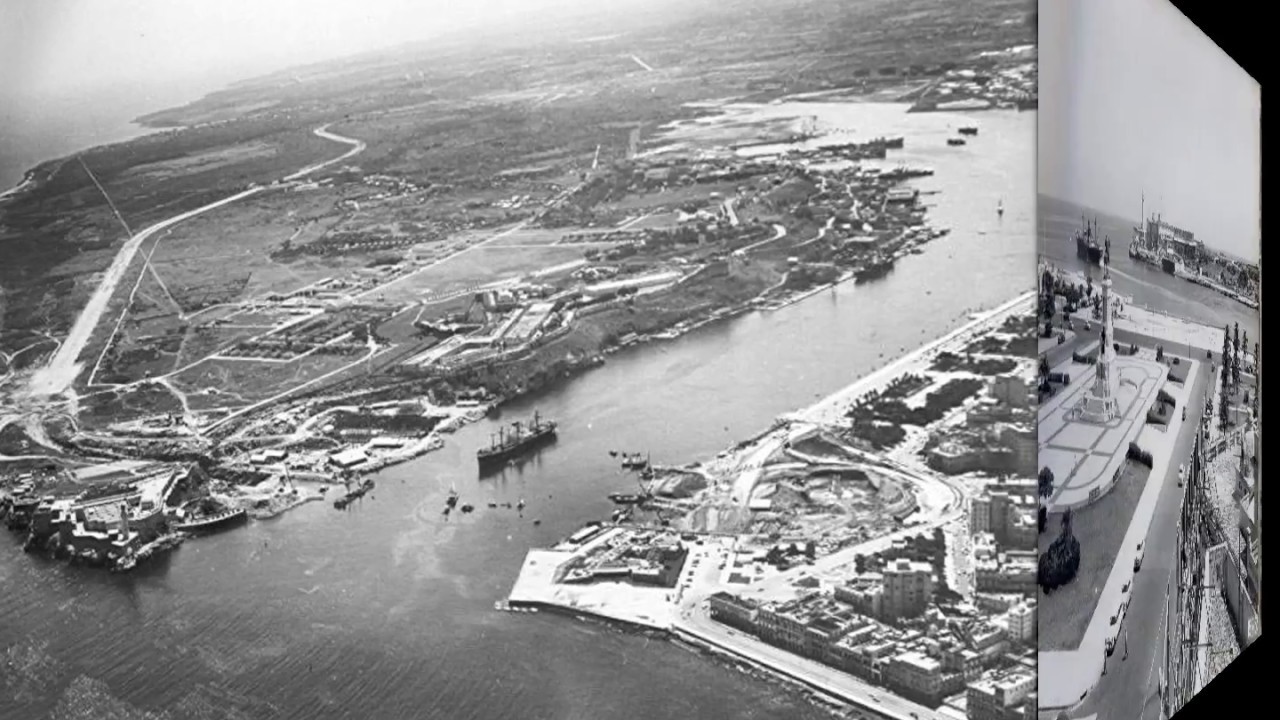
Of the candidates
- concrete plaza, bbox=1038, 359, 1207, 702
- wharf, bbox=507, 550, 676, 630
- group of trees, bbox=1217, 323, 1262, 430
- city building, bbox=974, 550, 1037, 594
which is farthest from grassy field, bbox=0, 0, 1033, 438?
group of trees, bbox=1217, 323, 1262, 430

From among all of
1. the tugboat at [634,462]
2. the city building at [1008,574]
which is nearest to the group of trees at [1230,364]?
the city building at [1008,574]

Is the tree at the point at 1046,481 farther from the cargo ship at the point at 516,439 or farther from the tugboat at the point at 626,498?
the cargo ship at the point at 516,439

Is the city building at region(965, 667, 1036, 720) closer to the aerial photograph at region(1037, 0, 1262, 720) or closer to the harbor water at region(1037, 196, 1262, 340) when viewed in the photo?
the aerial photograph at region(1037, 0, 1262, 720)

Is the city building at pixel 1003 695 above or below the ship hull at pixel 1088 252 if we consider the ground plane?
below

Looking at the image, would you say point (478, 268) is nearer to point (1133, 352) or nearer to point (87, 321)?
point (87, 321)

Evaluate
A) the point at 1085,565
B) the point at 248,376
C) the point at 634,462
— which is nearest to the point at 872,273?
the point at 634,462

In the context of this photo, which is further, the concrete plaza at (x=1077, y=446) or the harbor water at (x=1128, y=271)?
the concrete plaza at (x=1077, y=446)
